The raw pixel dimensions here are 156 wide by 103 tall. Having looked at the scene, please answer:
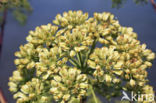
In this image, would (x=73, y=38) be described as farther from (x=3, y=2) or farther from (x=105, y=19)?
(x=3, y=2)

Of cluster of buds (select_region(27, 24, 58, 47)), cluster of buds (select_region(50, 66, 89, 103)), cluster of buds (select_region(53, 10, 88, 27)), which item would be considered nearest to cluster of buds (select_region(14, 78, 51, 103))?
cluster of buds (select_region(50, 66, 89, 103))

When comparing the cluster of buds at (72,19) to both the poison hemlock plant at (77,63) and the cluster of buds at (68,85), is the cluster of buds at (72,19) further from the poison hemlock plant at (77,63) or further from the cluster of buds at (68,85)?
the cluster of buds at (68,85)

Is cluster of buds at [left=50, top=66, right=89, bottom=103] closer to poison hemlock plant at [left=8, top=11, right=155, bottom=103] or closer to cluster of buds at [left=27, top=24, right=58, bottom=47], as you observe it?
poison hemlock plant at [left=8, top=11, right=155, bottom=103]

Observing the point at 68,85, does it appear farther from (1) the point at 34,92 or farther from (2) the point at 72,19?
(2) the point at 72,19

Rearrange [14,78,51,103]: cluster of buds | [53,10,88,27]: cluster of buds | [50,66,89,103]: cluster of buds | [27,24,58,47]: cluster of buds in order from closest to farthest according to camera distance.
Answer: [50,66,89,103]: cluster of buds, [14,78,51,103]: cluster of buds, [27,24,58,47]: cluster of buds, [53,10,88,27]: cluster of buds

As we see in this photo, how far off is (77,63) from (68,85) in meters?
0.68

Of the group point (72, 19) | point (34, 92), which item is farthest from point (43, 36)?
point (34, 92)

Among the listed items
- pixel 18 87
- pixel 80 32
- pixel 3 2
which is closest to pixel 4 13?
pixel 3 2

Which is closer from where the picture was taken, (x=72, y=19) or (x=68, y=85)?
(x=68, y=85)

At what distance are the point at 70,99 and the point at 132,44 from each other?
1.44 metres

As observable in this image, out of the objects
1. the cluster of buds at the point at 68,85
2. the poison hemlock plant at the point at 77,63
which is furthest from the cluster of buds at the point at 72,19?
the cluster of buds at the point at 68,85

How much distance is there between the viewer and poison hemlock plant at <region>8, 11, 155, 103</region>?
11.5 ft

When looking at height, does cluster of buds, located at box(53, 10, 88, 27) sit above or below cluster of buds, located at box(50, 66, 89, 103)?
above

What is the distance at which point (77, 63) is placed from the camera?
4.07 m
